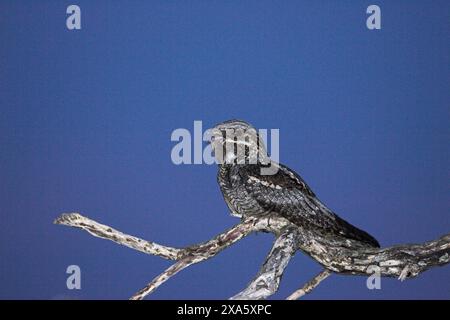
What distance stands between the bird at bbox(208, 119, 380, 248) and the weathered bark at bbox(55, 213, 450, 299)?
0.06m

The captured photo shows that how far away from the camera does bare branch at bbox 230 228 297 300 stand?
2.34m

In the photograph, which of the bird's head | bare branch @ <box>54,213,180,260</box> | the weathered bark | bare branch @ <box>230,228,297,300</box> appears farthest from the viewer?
the bird's head

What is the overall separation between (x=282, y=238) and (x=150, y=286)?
821mm

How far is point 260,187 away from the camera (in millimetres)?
2938

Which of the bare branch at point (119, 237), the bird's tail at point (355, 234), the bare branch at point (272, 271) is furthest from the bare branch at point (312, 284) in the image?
the bare branch at point (119, 237)

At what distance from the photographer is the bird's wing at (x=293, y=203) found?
2879 millimetres

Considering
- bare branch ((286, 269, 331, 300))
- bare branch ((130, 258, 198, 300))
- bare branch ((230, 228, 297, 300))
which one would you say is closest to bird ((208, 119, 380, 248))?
bare branch ((230, 228, 297, 300))

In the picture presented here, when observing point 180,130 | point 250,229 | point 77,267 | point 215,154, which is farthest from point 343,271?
point 77,267

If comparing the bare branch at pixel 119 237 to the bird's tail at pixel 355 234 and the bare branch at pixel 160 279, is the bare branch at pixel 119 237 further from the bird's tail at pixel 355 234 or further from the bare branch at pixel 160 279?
the bird's tail at pixel 355 234

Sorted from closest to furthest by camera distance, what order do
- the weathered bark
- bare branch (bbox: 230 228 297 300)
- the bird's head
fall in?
bare branch (bbox: 230 228 297 300) → the weathered bark → the bird's head

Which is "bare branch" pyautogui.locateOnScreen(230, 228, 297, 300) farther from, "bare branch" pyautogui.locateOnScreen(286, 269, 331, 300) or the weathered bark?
"bare branch" pyautogui.locateOnScreen(286, 269, 331, 300)

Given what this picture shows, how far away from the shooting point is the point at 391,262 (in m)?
2.72
